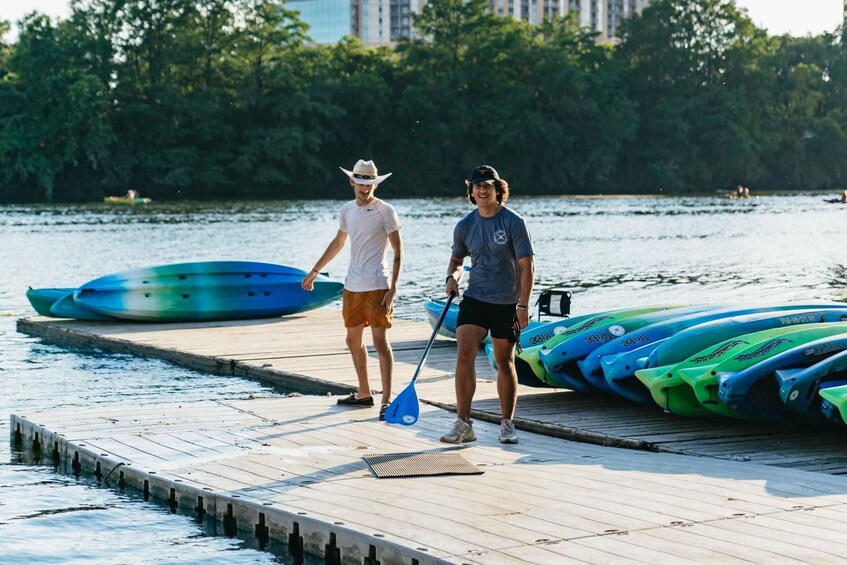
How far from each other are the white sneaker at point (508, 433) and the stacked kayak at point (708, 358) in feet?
3.92

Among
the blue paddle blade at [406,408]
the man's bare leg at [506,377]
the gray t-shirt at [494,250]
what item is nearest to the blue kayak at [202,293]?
the blue paddle blade at [406,408]

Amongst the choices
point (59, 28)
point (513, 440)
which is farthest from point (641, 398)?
Result: point (59, 28)

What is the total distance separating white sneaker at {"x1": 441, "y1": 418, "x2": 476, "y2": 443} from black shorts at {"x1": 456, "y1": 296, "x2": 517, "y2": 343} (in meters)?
0.60

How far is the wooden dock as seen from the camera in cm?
560

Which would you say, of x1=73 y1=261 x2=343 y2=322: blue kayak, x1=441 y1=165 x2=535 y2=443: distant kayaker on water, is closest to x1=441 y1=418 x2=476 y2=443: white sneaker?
x1=441 y1=165 x2=535 y2=443: distant kayaker on water

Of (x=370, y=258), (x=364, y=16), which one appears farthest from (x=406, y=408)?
(x=364, y=16)

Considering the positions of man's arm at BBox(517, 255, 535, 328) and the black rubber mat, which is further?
man's arm at BBox(517, 255, 535, 328)

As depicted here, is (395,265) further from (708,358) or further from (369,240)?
(708,358)

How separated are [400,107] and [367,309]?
75.6 m

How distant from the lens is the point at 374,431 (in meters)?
8.34

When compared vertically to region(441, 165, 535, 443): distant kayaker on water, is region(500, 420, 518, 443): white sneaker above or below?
below

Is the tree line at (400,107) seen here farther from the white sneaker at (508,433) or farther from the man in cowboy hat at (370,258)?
the white sneaker at (508,433)

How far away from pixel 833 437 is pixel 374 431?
2.87 m

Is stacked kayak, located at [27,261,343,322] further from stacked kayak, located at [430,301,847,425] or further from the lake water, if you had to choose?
stacked kayak, located at [430,301,847,425]
